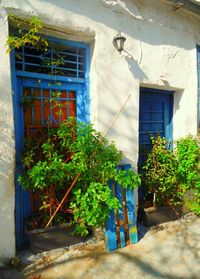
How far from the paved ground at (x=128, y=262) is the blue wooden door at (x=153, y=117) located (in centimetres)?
105

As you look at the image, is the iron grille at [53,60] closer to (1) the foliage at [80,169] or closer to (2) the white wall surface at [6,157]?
(2) the white wall surface at [6,157]

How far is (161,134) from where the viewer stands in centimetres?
460

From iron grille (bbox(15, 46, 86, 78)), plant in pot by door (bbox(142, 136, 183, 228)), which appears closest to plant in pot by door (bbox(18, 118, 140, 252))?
iron grille (bbox(15, 46, 86, 78))

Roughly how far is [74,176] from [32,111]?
1096 millimetres

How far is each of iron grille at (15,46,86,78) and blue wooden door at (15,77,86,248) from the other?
0.17 meters

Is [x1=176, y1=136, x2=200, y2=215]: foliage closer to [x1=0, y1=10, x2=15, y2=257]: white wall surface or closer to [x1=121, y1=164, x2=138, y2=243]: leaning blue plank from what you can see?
[x1=121, y1=164, x2=138, y2=243]: leaning blue plank

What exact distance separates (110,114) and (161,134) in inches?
62.2

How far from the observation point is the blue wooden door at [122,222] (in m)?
3.25

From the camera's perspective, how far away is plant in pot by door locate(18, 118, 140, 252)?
2.94 meters

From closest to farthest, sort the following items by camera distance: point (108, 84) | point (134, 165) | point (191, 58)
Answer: point (108, 84) → point (134, 165) → point (191, 58)

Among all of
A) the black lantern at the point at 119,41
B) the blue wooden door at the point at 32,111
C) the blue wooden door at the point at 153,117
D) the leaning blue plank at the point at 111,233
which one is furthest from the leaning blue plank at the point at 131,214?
the black lantern at the point at 119,41

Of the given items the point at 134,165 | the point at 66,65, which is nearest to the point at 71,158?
the point at 134,165

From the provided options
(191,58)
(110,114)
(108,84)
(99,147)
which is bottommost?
(99,147)

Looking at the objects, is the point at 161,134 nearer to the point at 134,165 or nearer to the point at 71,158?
the point at 134,165
